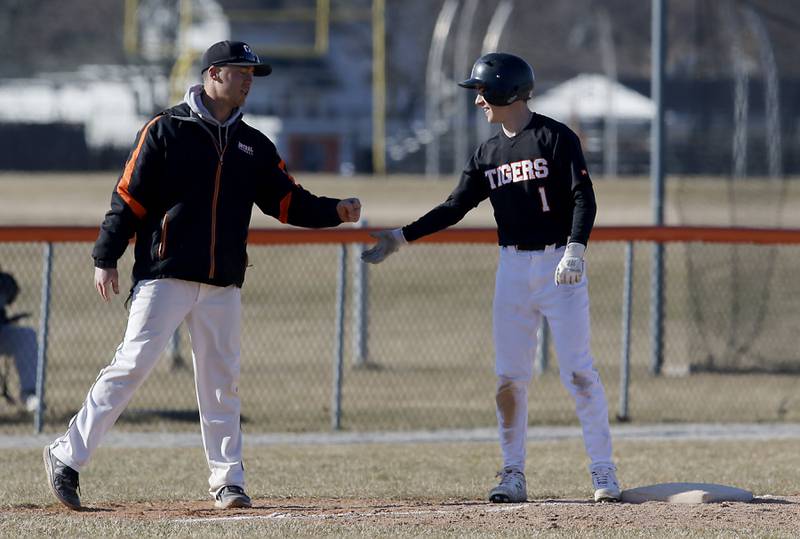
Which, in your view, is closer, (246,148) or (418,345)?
(246,148)

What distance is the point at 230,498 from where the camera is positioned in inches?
271

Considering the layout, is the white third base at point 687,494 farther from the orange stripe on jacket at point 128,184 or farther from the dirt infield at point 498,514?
the orange stripe on jacket at point 128,184

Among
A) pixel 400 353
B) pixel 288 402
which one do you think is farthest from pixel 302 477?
pixel 400 353

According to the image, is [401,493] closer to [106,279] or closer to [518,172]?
[518,172]

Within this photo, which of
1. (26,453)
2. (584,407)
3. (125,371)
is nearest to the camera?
(125,371)

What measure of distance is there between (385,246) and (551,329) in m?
0.95

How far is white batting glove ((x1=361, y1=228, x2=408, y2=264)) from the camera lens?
7.30m

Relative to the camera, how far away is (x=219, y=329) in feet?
22.4

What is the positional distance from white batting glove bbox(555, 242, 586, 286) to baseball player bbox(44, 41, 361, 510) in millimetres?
1480

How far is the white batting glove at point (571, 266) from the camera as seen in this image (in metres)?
6.68

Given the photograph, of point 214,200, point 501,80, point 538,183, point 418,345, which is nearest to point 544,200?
point 538,183

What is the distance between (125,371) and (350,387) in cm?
641

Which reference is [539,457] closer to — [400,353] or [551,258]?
[551,258]

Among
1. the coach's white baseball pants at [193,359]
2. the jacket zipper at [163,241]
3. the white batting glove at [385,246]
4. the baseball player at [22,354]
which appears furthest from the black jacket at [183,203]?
the baseball player at [22,354]
